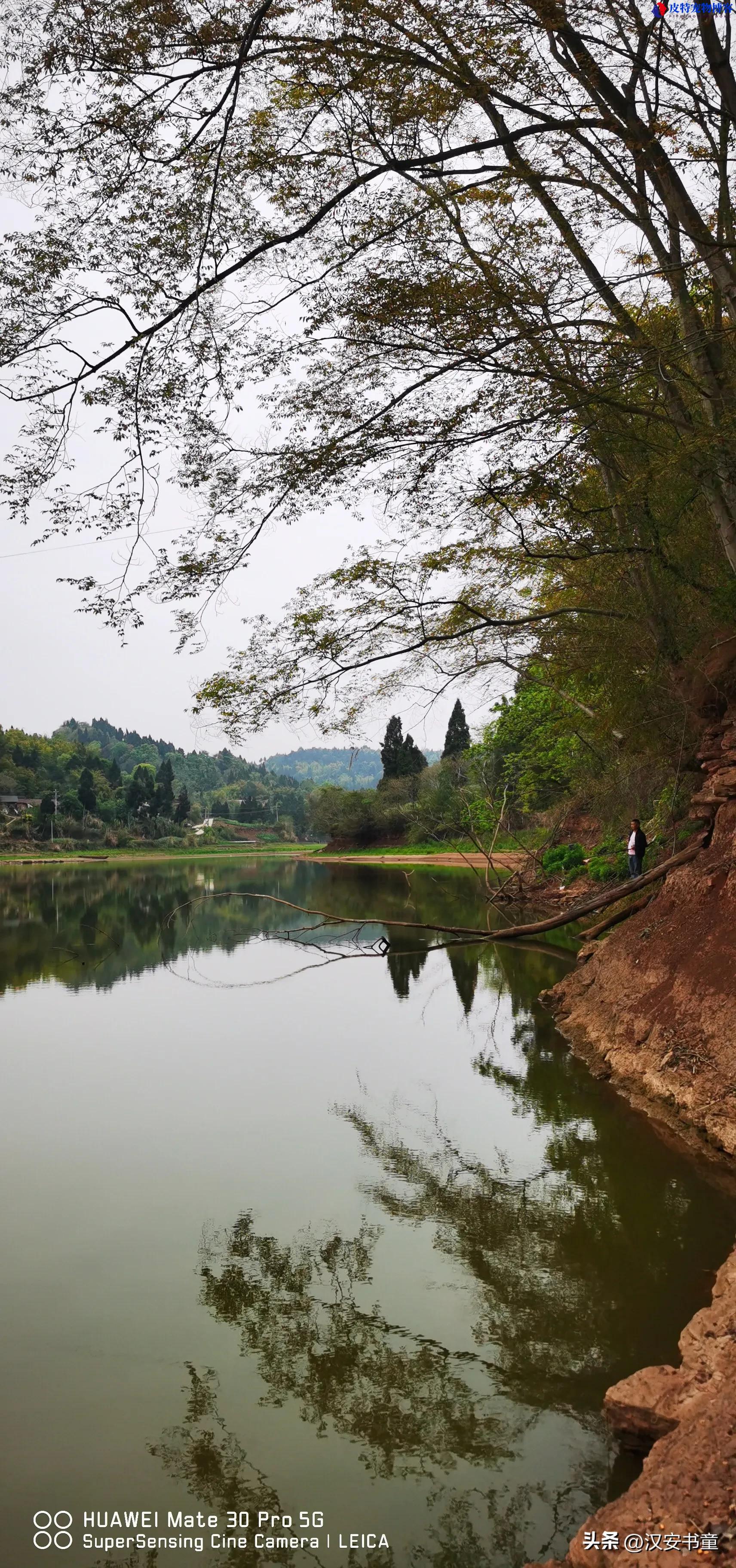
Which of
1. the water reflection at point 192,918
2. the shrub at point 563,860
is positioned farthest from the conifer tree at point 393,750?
the shrub at point 563,860

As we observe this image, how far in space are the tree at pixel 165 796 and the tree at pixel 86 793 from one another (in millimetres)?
6315

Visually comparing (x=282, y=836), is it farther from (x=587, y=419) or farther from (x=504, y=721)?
(x=587, y=419)

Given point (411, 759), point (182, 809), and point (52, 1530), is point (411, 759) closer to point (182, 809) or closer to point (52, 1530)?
point (182, 809)

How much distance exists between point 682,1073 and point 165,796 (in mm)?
80963

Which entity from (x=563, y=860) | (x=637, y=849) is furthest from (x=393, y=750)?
(x=637, y=849)

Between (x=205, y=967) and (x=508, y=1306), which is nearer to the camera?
(x=508, y=1306)

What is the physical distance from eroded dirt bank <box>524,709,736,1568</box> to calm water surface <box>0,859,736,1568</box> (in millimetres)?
330

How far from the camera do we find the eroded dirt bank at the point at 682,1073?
9.32ft

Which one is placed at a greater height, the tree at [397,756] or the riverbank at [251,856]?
the tree at [397,756]

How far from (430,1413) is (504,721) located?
2505 cm

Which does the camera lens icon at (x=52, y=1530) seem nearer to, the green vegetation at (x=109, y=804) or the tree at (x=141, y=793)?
the green vegetation at (x=109, y=804)

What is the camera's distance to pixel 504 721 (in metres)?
28.3

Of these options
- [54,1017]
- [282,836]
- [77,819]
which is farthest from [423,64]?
[282,836]

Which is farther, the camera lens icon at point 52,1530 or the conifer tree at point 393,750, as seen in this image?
the conifer tree at point 393,750
